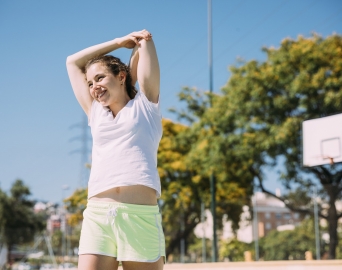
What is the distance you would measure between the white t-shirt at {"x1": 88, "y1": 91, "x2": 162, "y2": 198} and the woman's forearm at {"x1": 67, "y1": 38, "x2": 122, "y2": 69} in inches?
12.5

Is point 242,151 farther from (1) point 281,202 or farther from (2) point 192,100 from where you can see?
(2) point 192,100

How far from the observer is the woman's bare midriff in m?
2.21

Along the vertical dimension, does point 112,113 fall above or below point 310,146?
below

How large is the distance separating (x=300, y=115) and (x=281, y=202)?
2.63m

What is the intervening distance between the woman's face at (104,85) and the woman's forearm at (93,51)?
172 millimetres

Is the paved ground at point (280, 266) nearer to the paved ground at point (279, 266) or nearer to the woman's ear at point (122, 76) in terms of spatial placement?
the paved ground at point (279, 266)

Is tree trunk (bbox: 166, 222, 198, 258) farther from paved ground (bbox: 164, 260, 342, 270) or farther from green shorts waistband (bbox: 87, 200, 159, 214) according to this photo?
green shorts waistband (bbox: 87, 200, 159, 214)

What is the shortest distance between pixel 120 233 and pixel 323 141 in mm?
9494

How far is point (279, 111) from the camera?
16.8m

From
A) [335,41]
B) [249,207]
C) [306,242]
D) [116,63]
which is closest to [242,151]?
[249,207]

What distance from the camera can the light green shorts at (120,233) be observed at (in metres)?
2.15

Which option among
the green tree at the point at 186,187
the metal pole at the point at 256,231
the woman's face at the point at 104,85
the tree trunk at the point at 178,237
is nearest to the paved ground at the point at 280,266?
the metal pole at the point at 256,231

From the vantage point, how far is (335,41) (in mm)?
16969

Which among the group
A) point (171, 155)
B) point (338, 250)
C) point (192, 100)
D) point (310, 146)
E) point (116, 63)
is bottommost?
point (338, 250)
